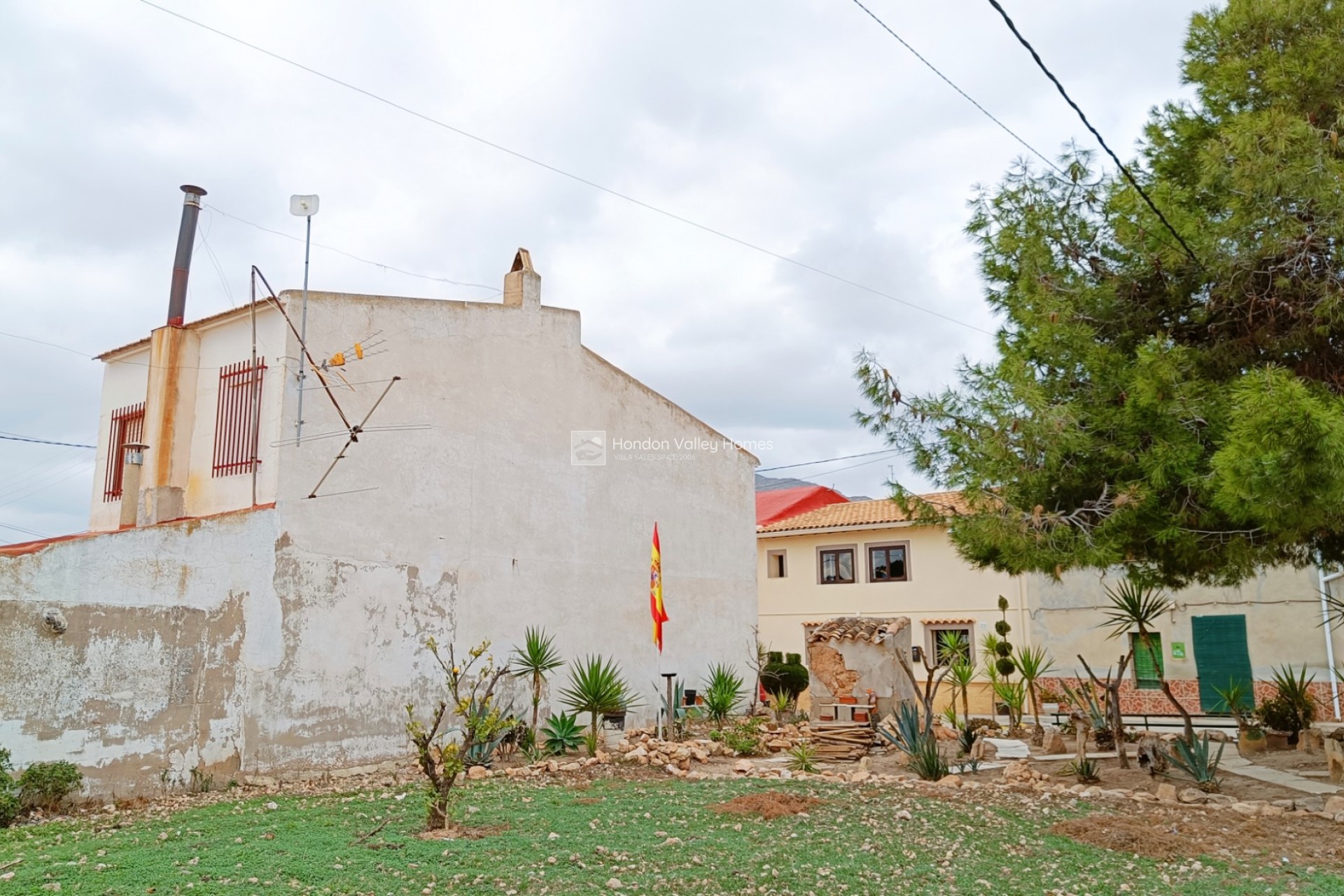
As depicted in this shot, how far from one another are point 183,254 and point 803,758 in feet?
40.5

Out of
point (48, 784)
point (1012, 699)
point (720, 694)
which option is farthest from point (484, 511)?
point (1012, 699)

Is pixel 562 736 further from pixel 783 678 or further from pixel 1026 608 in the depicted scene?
pixel 1026 608

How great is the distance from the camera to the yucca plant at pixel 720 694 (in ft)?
58.0

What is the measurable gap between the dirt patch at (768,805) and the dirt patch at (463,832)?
226cm

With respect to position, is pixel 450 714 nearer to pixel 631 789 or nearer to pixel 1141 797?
pixel 631 789

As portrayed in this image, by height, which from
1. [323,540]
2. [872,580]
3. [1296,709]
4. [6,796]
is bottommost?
[6,796]

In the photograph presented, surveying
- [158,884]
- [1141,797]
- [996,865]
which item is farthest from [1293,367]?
[158,884]

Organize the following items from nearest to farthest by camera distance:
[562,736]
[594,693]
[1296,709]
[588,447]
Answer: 1. [562,736]
2. [594,693]
3. [1296,709]
4. [588,447]

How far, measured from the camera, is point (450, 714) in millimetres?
14195

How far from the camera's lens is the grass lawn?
6.84 m

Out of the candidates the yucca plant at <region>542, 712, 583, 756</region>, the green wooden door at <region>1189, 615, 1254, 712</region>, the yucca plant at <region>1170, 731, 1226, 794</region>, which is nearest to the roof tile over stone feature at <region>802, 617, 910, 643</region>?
the yucca plant at <region>542, 712, 583, 756</region>

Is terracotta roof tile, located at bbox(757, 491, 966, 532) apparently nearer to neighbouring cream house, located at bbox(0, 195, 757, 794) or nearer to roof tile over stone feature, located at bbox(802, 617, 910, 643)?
roof tile over stone feature, located at bbox(802, 617, 910, 643)

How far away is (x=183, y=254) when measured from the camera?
15453 mm

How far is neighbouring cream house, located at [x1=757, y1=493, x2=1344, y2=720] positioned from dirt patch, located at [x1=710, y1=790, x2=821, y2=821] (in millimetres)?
10955
